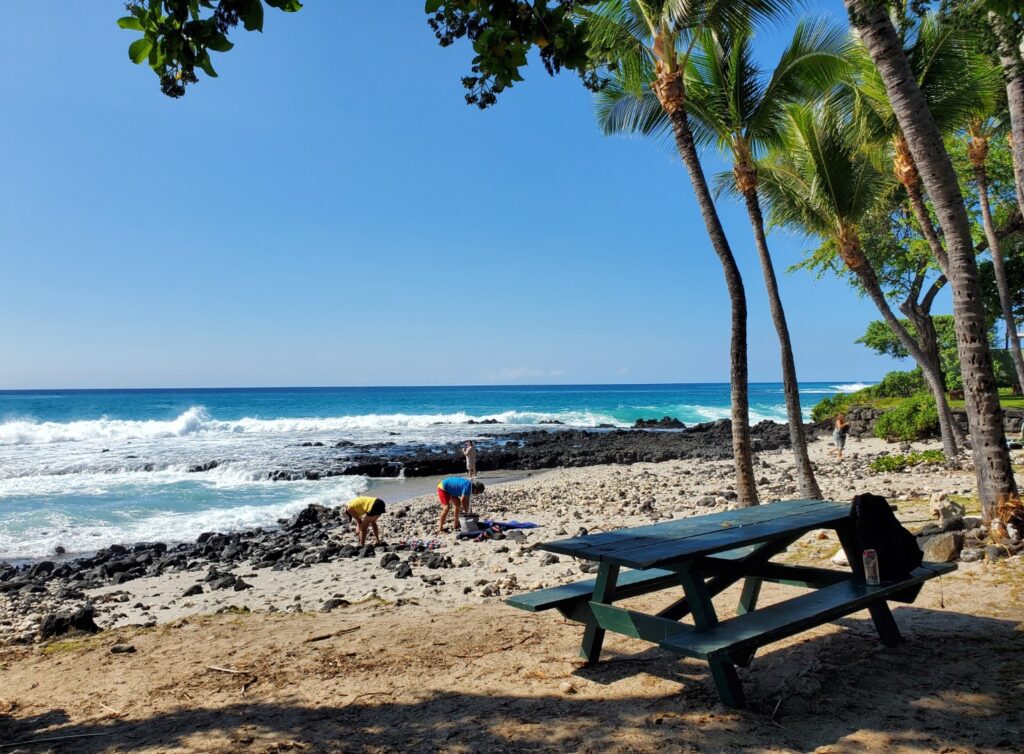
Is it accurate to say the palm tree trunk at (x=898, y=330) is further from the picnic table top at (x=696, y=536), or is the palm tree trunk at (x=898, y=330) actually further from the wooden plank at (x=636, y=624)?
the wooden plank at (x=636, y=624)

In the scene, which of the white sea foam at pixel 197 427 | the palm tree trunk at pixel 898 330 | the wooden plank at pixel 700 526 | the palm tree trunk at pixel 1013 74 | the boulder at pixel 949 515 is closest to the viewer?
the wooden plank at pixel 700 526

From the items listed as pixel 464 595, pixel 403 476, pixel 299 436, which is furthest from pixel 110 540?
pixel 299 436

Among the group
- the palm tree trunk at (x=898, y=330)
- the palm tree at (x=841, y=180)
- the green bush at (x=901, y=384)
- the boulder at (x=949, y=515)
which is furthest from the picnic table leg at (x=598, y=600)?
the green bush at (x=901, y=384)

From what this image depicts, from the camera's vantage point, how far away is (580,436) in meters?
36.2

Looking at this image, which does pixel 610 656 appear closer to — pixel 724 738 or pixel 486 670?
pixel 486 670

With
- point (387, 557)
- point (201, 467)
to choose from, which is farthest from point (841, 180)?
point (201, 467)

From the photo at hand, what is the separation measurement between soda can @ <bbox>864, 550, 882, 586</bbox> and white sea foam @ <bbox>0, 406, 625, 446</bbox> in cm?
4522

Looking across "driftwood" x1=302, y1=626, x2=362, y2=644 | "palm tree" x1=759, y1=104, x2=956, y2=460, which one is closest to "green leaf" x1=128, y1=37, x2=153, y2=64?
"driftwood" x1=302, y1=626, x2=362, y2=644

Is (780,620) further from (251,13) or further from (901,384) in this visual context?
(901,384)

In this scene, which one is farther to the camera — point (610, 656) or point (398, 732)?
point (610, 656)

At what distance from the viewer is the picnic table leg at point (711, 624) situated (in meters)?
3.57

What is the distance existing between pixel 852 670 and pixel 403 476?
20682 millimetres

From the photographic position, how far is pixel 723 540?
154 inches

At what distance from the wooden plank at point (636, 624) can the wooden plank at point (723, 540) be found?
0.40 meters
